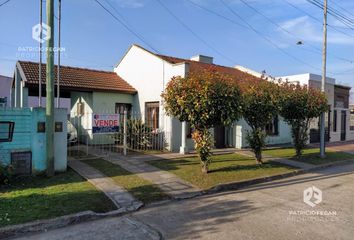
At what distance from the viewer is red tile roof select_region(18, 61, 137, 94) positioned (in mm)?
14761

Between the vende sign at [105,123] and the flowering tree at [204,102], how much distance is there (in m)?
3.67

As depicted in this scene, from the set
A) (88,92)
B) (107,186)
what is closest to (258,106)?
(107,186)

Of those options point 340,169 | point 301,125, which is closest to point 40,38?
point 301,125

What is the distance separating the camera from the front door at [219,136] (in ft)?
57.2

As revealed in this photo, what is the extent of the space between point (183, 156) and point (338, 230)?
8169mm

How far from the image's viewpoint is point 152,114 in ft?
54.7

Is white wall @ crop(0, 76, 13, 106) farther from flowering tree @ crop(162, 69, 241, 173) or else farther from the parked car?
flowering tree @ crop(162, 69, 241, 173)

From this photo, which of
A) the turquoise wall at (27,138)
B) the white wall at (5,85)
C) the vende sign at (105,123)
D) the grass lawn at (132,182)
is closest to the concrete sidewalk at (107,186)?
the grass lawn at (132,182)

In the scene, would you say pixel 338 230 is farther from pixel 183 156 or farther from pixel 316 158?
pixel 316 158

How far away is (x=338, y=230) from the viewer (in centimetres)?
582

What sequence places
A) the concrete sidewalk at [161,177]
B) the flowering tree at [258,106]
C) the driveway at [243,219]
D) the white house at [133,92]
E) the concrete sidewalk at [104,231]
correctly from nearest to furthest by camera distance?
the concrete sidewalk at [104,231] < the driveway at [243,219] < the concrete sidewalk at [161,177] < the flowering tree at [258,106] < the white house at [133,92]

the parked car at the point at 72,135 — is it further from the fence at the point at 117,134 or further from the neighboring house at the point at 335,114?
the neighboring house at the point at 335,114

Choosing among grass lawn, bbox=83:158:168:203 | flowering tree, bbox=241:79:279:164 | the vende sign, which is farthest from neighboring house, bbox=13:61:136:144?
flowering tree, bbox=241:79:279:164

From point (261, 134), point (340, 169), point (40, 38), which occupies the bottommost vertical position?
point (340, 169)
